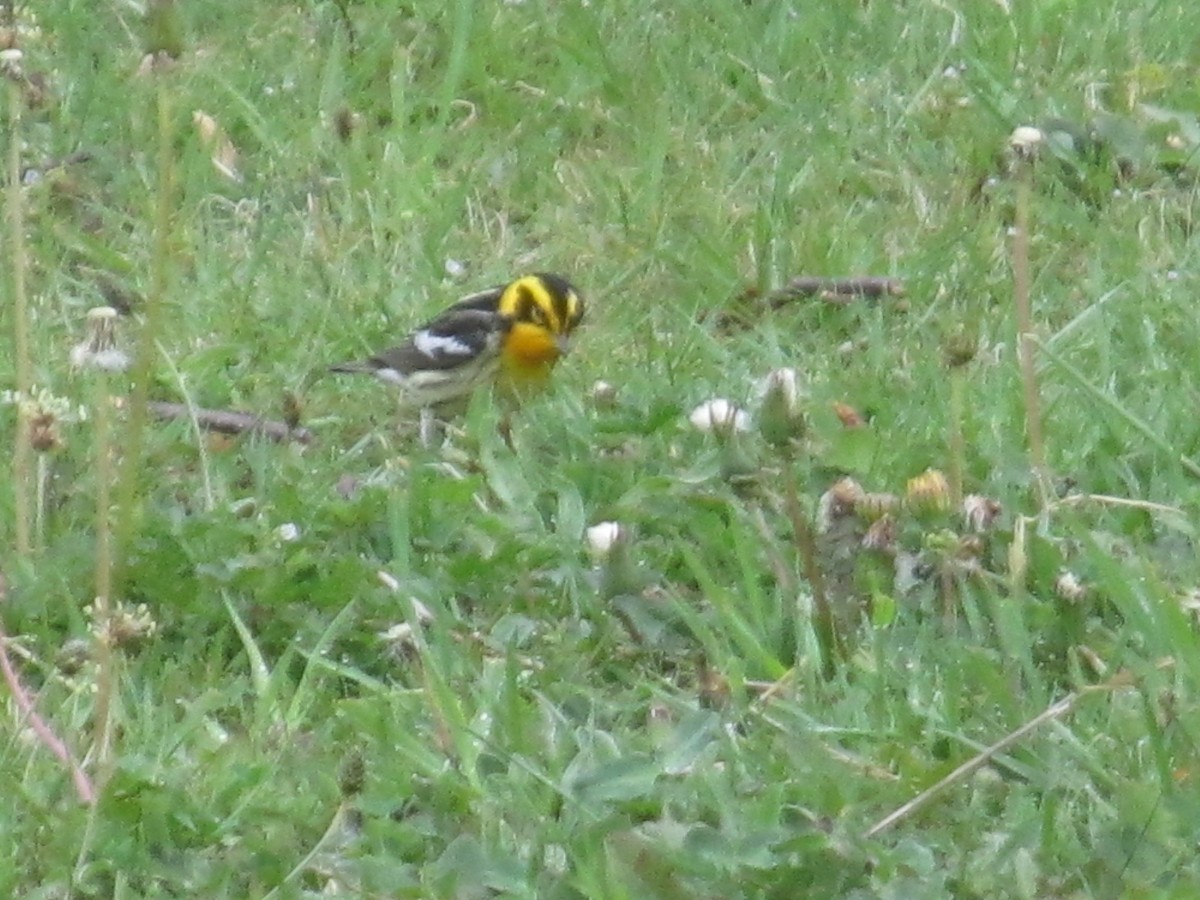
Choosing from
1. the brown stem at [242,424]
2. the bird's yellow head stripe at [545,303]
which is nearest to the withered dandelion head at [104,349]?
the brown stem at [242,424]

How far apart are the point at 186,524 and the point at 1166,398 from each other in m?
1.88

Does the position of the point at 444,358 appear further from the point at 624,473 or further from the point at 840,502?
the point at 840,502

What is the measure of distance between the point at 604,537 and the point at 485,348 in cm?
134

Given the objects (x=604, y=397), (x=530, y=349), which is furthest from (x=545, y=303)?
(x=604, y=397)

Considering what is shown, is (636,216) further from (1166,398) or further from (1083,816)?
(1083,816)

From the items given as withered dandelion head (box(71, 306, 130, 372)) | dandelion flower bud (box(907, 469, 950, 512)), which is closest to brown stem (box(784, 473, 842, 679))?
dandelion flower bud (box(907, 469, 950, 512))

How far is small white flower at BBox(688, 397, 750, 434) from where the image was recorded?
148 inches

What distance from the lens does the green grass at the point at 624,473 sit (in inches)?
127

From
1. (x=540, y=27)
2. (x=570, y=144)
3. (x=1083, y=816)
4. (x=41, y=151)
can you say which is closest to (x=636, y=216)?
(x=570, y=144)

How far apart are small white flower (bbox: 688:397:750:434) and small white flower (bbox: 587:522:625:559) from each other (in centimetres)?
23

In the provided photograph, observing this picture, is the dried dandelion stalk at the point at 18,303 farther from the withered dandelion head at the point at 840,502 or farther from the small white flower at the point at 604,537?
the withered dandelion head at the point at 840,502

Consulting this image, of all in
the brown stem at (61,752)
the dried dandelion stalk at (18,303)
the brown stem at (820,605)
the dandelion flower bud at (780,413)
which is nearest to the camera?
the brown stem at (61,752)

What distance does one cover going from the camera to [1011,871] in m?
3.03

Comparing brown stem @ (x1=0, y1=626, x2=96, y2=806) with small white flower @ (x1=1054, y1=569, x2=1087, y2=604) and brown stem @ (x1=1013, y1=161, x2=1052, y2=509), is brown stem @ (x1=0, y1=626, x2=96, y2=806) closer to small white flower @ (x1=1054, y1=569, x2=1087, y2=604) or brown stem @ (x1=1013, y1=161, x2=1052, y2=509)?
small white flower @ (x1=1054, y1=569, x2=1087, y2=604)
